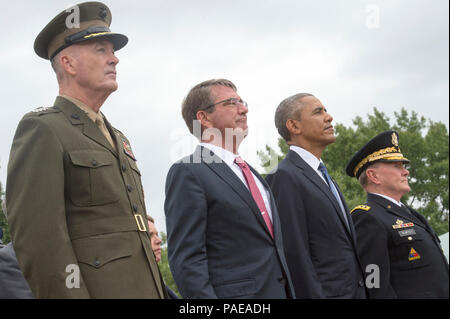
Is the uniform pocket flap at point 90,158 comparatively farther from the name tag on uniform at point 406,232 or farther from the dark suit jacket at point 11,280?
the name tag on uniform at point 406,232

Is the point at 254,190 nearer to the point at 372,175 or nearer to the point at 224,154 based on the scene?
the point at 224,154

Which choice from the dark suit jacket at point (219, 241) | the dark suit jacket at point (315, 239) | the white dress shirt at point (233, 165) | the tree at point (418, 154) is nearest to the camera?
the dark suit jacket at point (219, 241)

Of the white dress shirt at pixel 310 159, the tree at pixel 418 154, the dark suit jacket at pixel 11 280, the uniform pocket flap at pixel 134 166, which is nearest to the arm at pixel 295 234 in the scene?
the white dress shirt at pixel 310 159

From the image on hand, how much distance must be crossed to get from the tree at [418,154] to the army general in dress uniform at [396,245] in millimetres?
23000

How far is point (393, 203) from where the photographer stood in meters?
5.89

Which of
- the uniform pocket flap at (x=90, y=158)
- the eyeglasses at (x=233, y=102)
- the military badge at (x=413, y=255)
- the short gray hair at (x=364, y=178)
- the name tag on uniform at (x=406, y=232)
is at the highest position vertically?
the eyeglasses at (x=233, y=102)

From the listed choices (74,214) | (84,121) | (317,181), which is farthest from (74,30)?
(317,181)

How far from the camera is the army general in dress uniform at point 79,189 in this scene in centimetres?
279

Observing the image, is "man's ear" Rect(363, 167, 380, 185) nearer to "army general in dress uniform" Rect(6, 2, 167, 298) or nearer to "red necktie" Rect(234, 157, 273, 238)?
"red necktie" Rect(234, 157, 273, 238)

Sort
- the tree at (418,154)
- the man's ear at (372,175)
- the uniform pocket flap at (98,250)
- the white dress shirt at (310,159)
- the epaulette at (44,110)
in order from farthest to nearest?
the tree at (418,154), the man's ear at (372,175), the white dress shirt at (310,159), the epaulette at (44,110), the uniform pocket flap at (98,250)

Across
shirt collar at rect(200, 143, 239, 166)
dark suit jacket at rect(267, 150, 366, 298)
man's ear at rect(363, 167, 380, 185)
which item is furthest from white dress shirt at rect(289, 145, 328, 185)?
man's ear at rect(363, 167, 380, 185)

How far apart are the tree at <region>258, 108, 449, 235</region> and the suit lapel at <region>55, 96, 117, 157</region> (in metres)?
Result: 26.1
